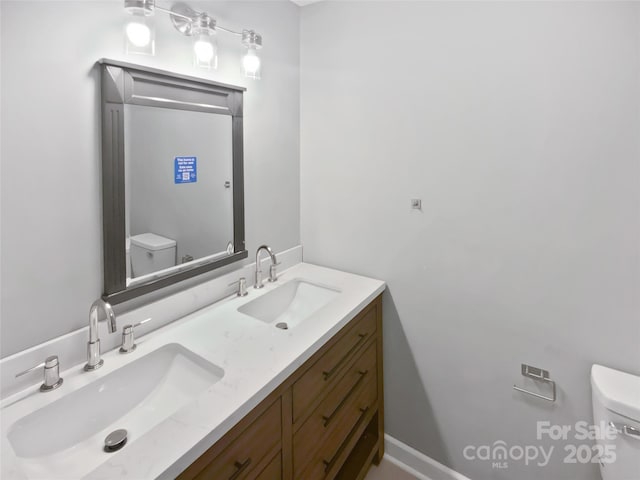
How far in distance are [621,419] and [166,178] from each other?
1804mm

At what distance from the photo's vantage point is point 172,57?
4.38 ft

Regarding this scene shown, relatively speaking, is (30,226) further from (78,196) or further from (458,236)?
(458,236)

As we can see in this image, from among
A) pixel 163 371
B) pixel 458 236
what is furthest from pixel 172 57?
pixel 458 236

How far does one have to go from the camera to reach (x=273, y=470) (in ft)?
3.58

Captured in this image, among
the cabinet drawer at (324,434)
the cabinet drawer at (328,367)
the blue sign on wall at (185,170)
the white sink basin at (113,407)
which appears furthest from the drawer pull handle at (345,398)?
the blue sign on wall at (185,170)

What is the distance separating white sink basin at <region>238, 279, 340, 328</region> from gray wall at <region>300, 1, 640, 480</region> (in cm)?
25

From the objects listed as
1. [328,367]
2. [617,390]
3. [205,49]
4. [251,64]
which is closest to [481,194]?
[617,390]

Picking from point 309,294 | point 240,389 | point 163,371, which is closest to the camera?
point 240,389

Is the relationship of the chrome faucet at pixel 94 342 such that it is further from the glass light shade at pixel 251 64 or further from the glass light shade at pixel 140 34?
the glass light shade at pixel 251 64

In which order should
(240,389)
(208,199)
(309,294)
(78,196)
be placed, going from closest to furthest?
(240,389) < (78,196) < (208,199) < (309,294)

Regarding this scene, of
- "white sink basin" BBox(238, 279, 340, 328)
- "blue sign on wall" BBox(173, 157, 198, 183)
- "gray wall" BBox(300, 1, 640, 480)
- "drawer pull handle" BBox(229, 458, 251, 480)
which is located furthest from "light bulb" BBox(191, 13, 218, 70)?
"drawer pull handle" BBox(229, 458, 251, 480)

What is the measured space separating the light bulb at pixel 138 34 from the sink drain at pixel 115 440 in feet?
4.02

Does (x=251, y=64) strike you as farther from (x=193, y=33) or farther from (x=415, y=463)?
(x=415, y=463)

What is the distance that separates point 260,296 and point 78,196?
0.86m
